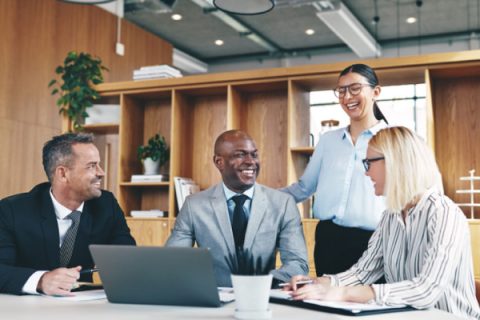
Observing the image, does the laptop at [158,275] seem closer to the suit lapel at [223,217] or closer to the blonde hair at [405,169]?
the blonde hair at [405,169]

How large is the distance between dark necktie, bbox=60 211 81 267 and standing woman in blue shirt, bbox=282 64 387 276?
1.17m

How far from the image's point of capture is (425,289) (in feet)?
5.25

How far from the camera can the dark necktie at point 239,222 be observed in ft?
8.13

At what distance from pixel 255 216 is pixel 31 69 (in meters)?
4.49

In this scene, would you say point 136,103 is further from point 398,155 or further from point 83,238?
point 398,155

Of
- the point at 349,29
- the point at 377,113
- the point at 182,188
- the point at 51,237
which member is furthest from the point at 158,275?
the point at 349,29

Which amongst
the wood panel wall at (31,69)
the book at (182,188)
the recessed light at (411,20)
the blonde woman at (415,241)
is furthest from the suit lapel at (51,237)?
the recessed light at (411,20)

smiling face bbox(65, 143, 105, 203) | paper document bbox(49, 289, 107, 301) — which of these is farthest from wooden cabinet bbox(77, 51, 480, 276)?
paper document bbox(49, 289, 107, 301)

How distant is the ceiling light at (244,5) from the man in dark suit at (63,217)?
5.13 ft

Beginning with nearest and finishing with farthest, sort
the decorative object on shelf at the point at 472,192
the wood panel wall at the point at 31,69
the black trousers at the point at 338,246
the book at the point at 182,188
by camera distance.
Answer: the black trousers at the point at 338,246 → the decorative object on shelf at the point at 472,192 → the book at the point at 182,188 → the wood panel wall at the point at 31,69

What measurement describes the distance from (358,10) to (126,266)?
755 cm

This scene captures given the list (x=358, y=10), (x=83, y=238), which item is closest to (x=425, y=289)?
(x=83, y=238)

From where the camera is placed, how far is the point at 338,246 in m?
2.75

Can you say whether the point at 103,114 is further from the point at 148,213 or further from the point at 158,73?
→ the point at 148,213
